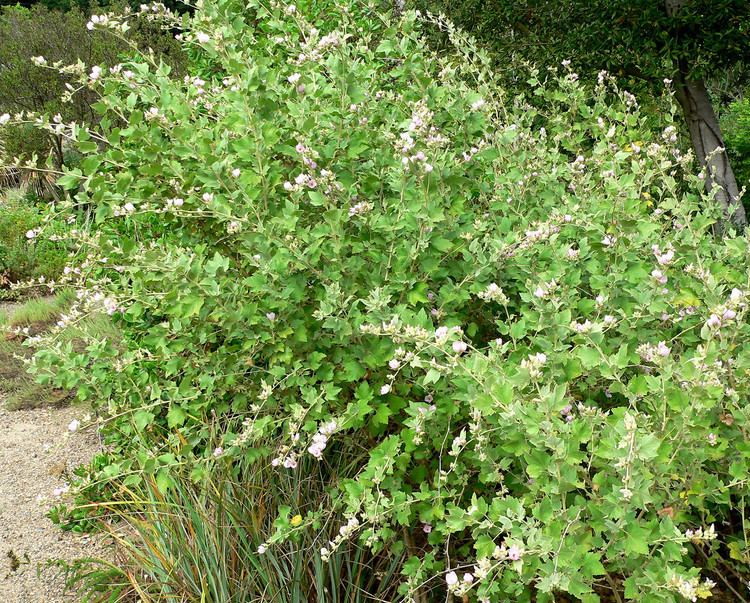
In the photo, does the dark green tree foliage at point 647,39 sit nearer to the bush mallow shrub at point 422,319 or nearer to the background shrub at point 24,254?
the bush mallow shrub at point 422,319

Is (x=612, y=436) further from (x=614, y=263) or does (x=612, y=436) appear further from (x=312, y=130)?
(x=312, y=130)

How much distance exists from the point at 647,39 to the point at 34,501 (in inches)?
201

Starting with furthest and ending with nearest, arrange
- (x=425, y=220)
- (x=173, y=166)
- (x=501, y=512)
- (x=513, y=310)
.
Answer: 1. (x=513, y=310)
2. (x=173, y=166)
3. (x=425, y=220)
4. (x=501, y=512)

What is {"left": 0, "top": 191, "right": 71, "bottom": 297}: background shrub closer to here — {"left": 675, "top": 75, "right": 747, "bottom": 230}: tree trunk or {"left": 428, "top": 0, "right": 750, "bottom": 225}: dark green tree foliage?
{"left": 428, "top": 0, "right": 750, "bottom": 225}: dark green tree foliage

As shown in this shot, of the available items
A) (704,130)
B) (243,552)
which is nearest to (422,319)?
(243,552)

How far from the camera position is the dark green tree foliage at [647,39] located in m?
5.12

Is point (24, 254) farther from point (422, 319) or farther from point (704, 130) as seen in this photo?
point (422, 319)

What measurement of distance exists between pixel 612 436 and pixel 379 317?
0.75 metres

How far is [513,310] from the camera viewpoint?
288 cm

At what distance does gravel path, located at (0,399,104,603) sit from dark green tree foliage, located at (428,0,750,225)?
4.30m

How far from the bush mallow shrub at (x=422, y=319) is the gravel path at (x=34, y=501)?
95cm

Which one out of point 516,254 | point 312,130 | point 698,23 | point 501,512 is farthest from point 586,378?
point 698,23

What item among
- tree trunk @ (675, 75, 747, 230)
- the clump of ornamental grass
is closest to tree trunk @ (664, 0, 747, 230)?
tree trunk @ (675, 75, 747, 230)

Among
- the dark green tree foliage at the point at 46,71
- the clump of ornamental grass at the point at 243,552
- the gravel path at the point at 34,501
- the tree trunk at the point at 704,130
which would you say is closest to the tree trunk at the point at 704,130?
the tree trunk at the point at 704,130
